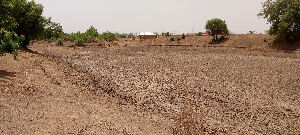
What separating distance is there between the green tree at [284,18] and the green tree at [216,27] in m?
7.85

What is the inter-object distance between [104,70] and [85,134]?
11.0 metres

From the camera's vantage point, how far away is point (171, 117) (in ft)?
34.3

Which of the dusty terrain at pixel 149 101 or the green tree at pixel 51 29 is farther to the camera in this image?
the green tree at pixel 51 29

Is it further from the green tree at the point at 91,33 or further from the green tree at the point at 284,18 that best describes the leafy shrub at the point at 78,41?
the green tree at the point at 284,18

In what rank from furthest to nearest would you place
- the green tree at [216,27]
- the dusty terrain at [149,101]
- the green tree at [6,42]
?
the green tree at [216,27] < the green tree at [6,42] < the dusty terrain at [149,101]

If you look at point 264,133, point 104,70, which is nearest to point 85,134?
point 264,133

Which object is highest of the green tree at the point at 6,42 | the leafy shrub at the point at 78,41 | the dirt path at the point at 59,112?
the green tree at the point at 6,42

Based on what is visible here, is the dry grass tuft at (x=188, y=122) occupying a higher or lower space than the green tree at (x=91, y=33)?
lower

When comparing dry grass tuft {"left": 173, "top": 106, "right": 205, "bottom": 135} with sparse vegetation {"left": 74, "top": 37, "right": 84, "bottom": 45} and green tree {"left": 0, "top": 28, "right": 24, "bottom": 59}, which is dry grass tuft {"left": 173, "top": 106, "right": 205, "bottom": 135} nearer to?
green tree {"left": 0, "top": 28, "right": 24, "bottom": 59}

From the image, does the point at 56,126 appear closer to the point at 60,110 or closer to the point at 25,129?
the point at 25,129

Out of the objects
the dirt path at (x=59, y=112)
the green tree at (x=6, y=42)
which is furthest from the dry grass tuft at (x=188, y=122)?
the green tree at (x=6, y=42)

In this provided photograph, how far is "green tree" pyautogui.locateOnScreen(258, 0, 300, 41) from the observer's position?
3247 centimetres

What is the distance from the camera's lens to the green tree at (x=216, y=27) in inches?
1684

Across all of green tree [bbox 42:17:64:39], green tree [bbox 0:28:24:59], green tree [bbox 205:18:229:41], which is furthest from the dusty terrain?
green tree [bbox 205:18:229:41]
